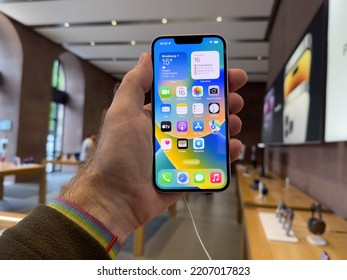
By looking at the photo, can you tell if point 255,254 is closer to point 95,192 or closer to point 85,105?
point 95,192

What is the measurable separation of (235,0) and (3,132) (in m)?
5.46

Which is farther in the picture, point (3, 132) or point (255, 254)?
point (3, 132)

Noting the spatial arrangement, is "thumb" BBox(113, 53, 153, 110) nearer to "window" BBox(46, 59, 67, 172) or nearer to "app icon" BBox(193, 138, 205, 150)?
"app icon" BBox(193, 138, 205, 150)

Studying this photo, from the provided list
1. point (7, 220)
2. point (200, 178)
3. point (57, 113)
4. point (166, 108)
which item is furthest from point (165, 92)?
point (57, 113)

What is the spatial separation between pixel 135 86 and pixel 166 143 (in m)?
0.18

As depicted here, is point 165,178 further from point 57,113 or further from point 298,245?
point 57,113

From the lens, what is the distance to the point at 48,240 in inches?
18.6

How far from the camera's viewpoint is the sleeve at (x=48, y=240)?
449 millimetres

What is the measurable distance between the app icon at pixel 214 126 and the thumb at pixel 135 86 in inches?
7.9

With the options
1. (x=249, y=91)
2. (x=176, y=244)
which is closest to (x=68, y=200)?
(x=176, y=244)

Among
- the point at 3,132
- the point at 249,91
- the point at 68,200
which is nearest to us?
the point at 68,200

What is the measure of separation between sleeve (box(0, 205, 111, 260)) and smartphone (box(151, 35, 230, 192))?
0.84ft

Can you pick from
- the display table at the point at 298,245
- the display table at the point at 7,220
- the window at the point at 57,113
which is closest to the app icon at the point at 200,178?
the display table at the point at 298,245

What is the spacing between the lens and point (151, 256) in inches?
90.0
